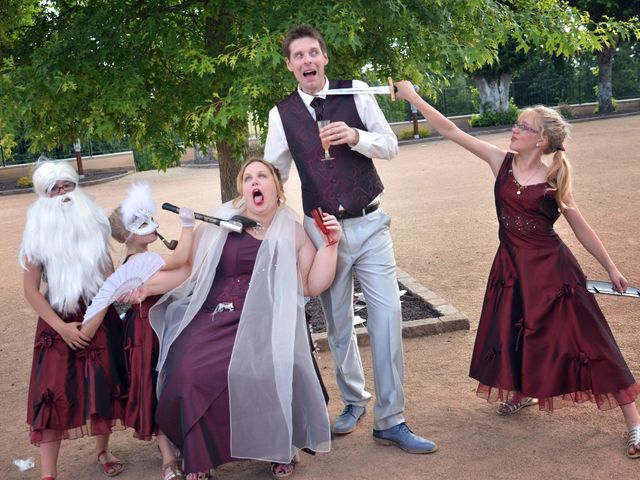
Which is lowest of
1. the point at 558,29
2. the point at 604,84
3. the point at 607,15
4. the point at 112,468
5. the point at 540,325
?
the point at 112,468

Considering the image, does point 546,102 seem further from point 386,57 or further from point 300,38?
point 300,38

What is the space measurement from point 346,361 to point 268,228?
90 cm

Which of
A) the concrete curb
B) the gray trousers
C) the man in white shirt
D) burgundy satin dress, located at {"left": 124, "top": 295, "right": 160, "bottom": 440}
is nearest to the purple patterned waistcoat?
the man in white shirt

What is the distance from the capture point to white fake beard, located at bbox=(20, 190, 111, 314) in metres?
Result: 4.00

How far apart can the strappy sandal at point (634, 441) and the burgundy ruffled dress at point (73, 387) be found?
2519 mm

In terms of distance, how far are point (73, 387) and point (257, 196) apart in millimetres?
1336

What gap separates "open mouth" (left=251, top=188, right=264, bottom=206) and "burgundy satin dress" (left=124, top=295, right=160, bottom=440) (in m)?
0.75

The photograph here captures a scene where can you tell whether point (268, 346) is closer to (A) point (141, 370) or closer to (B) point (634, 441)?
(A) point (141, 370)

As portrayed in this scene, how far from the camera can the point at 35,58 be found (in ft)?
18.3

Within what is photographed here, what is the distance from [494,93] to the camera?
33.5m

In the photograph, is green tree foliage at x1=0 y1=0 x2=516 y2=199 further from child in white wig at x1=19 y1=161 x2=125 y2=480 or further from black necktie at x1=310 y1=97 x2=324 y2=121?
child in white wig at x1=19 y1=161 x2=125 y2=480

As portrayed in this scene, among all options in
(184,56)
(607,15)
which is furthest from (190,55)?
(607,15)

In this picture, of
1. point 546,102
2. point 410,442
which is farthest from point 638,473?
point 546,102

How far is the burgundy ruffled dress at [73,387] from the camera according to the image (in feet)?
12.8
